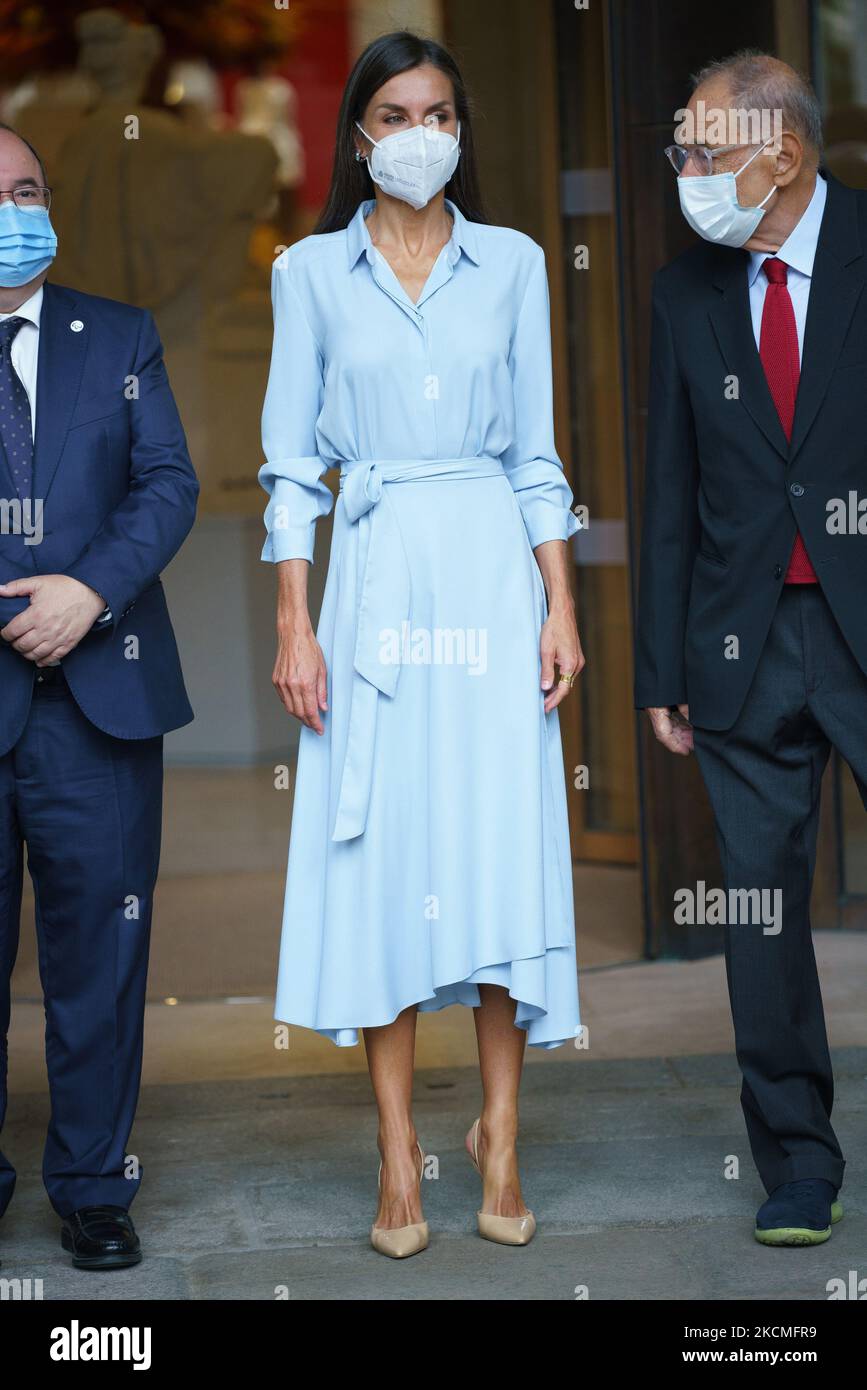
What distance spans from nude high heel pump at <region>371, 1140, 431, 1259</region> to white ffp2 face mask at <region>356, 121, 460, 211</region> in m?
1.65

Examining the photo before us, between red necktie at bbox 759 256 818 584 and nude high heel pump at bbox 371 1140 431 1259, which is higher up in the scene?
red necktie at bbox 759 256 818 584

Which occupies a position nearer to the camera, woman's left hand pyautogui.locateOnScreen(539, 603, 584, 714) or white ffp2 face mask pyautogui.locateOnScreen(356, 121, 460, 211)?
white ffp2 face mask pyautogui.locateOnScreen(356, 121, 460, 211)

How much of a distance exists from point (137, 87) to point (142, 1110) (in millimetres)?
5090

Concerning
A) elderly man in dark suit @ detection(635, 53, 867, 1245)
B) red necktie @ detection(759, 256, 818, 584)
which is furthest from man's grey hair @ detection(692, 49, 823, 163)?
red necktie @ detection(759, 256, 818, 584)

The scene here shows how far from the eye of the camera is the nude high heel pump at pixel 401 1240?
323 centimetres

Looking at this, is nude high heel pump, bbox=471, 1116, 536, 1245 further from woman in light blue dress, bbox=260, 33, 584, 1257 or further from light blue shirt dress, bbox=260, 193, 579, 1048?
light blue shirt dress, bbox=260, 193, 579, 1048

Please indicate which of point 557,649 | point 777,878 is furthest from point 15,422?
point 777,878

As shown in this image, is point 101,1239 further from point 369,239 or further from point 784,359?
point 784,359

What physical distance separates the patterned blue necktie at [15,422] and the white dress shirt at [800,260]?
118cm

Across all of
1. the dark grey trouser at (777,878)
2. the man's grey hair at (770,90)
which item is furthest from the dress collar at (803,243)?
the dark grey trouser at (777,878)

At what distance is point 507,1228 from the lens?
10.7ft

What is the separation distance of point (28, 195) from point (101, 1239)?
1.69 metres

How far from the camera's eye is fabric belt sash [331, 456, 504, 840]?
10.5 feet

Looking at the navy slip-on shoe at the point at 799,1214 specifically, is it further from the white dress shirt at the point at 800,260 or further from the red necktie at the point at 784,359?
the white dress shirt at the point at 800,260
